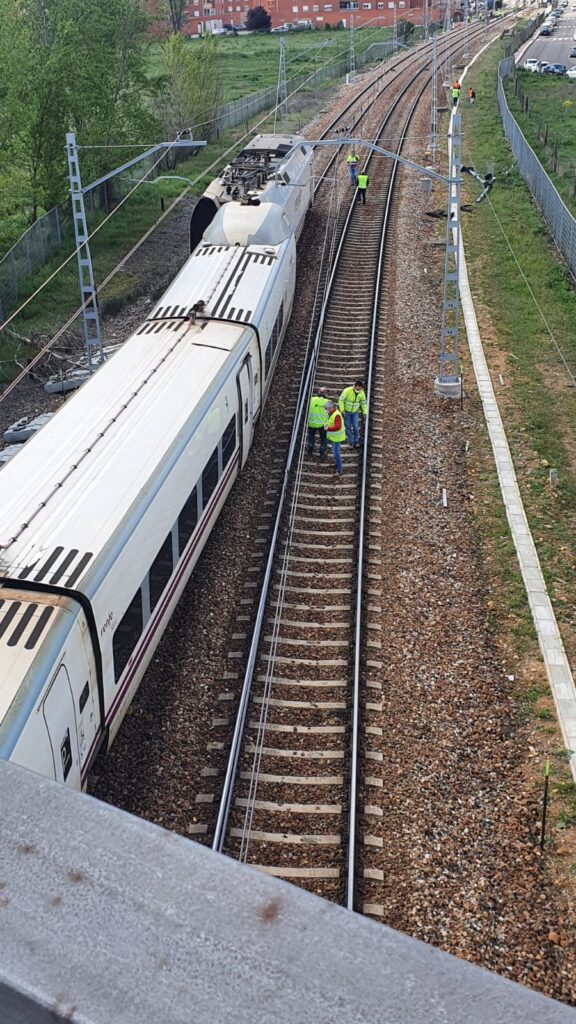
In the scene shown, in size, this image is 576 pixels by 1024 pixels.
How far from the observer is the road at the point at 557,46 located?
87.4 m

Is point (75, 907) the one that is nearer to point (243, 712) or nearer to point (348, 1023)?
point (348, 1023)

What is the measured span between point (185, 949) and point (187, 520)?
10.9 m

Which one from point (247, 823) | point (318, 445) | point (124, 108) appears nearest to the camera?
point (247, 823)

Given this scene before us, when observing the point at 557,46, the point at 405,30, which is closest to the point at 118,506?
the point at 557,46

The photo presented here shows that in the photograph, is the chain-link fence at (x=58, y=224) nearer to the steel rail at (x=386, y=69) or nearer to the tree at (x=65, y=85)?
the tree at (x=65, y=85)

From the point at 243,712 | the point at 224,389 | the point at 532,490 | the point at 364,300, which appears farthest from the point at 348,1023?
the point at 364,300

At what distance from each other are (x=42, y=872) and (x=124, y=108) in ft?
140

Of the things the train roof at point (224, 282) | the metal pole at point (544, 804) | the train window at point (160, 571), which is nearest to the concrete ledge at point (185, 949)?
the metal pole at point (544, 804)

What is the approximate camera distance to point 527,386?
22.3m

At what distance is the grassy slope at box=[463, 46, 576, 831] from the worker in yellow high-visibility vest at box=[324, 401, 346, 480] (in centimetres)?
285

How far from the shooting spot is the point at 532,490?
17.6 meters

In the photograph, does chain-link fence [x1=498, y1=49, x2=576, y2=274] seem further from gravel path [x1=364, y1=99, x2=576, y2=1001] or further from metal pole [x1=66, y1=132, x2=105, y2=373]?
metal pole [x1=66, y1=132, x2=105, y2=373]

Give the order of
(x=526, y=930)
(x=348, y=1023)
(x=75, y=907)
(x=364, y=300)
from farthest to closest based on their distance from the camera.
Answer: (x=364, y=300) → (x=526, y=930) → (x=75, y=907) → (x=348, y=1023)

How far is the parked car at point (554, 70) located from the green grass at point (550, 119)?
222cm
